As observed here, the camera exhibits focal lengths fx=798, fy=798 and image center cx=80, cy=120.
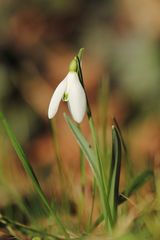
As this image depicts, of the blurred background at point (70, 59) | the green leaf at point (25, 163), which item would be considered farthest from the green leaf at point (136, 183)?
the blurred background at point (70, 59)

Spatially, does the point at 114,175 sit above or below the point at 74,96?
below

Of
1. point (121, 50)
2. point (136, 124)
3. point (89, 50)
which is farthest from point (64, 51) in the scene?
point (136, 124)

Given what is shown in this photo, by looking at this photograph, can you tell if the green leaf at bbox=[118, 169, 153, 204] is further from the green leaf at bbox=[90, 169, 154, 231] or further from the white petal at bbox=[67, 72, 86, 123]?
the white petal at bbox=[67, 72, 86, 123]

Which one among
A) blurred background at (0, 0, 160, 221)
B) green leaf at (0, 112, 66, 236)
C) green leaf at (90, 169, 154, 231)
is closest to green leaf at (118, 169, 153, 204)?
green leaf at (90, 169, 154, 231)

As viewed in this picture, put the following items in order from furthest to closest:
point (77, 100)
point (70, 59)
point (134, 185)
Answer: point (70, 59) < point (134, 185) < point (77, 100)

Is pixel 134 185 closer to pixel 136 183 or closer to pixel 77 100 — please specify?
pixel 136 183

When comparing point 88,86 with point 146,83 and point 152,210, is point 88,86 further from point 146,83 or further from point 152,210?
point 152,210

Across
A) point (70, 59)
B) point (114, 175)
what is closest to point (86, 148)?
point (114, 175)

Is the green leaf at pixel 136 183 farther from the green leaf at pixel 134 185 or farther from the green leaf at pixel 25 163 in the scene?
the green leaf at pixel 25 163
